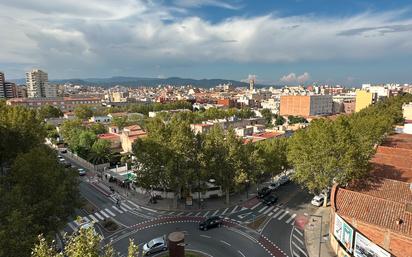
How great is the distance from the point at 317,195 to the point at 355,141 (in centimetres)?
1051

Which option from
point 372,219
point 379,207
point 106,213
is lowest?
point 106,213

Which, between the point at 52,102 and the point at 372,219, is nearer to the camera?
the point at 372,219

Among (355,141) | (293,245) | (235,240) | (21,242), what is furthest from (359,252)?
(21,242)

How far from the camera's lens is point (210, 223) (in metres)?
35.6

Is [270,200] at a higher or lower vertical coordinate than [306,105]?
lower

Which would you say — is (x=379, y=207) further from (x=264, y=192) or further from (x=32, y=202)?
(x=32, y=202)

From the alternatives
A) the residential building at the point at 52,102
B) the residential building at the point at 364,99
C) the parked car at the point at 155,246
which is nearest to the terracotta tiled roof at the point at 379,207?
the parked car at the point at 155,246

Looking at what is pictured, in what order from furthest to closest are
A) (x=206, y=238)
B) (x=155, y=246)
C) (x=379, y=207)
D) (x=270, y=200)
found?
1. (x=270, y=200)
2. (x=206, y=238)
3. (x=155, y=246)
4. (x=379, y=207)

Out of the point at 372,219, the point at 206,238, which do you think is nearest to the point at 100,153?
the point at 206,238

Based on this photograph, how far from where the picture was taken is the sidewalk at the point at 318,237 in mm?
30742

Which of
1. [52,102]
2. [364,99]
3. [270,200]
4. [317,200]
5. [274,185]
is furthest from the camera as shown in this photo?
[364,99]

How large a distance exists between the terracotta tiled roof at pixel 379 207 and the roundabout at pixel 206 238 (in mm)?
8722

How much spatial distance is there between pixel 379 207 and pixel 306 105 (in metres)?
161

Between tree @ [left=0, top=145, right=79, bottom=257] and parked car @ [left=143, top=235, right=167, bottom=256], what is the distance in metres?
8.94
